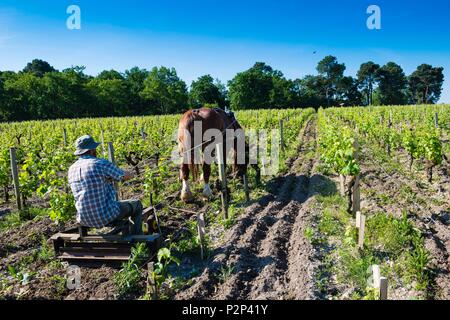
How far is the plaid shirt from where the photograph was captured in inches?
157

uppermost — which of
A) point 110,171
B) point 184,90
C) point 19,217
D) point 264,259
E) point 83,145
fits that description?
point 184,90

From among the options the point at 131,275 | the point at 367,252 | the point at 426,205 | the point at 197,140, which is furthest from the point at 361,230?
the point at 197,140

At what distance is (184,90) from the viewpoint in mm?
67625

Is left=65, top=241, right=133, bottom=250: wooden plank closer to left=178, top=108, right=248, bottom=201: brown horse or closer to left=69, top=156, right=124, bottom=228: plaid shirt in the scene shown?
left=69, top=156, right=124, bottom=228: plaid shirt

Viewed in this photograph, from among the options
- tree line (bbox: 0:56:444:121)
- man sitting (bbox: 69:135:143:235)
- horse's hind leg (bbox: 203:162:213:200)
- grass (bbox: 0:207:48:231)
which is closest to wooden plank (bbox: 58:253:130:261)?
man sitting (bbox: 69:135:143:235)

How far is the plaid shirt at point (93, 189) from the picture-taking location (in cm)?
399

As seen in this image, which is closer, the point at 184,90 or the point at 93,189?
the point at 93,189

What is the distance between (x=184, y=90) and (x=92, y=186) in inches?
2580

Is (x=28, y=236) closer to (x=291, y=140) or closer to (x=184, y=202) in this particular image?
(x=184, y=202)

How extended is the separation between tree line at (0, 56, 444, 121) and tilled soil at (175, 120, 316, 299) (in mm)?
48389

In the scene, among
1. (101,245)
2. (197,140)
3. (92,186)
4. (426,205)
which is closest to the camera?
(92,186)

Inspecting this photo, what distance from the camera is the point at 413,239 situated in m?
4.49

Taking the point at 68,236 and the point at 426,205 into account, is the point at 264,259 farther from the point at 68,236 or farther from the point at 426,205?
the point at 426,205

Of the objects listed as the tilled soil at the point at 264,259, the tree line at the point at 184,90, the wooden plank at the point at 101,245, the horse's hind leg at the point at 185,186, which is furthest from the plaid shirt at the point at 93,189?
the tree line at the point at 184,90
